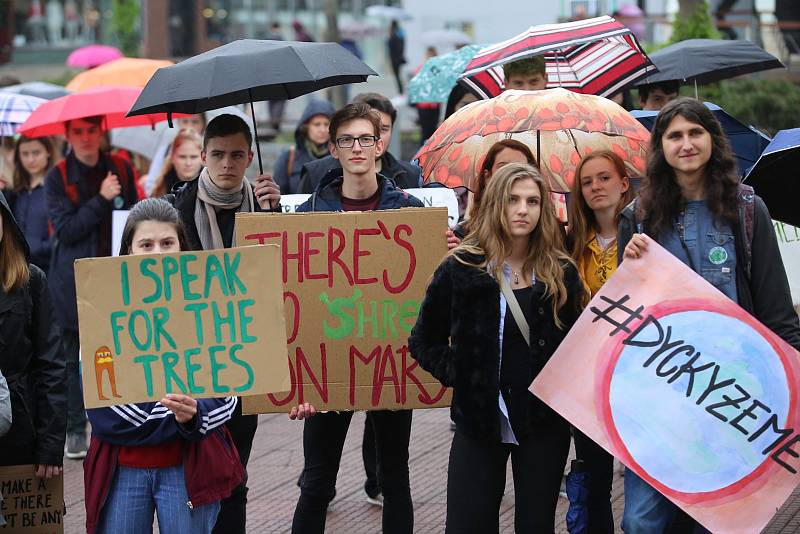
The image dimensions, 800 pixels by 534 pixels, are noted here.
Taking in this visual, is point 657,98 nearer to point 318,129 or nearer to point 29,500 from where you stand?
point 318,129

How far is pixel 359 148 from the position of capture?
5328mm

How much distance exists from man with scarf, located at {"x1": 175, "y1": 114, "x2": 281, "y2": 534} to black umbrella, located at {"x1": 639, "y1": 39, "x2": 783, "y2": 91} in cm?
269

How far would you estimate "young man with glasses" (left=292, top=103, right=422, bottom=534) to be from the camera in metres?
5.36

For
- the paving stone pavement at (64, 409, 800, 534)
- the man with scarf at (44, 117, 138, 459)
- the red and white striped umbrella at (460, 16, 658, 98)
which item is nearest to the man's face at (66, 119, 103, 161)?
the man with scarf at (44, 117, 138, 459)

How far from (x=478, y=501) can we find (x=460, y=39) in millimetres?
19096

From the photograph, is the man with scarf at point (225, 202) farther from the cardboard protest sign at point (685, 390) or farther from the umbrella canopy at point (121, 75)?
the umbrella canopy at point (121, 75)

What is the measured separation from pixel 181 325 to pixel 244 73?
122cm

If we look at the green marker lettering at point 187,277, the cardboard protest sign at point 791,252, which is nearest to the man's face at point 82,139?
the green marker lettering at point 187,277

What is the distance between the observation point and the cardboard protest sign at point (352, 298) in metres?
5.12

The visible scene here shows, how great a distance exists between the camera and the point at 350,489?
23.9 ft

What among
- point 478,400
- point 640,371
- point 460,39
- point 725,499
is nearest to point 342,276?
point 478,400

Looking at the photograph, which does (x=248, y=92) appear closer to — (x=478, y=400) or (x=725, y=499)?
(x=478, y=400)

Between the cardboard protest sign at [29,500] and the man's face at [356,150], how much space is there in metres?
1.67

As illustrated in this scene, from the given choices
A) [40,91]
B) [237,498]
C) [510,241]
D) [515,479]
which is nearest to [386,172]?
[237,498]
